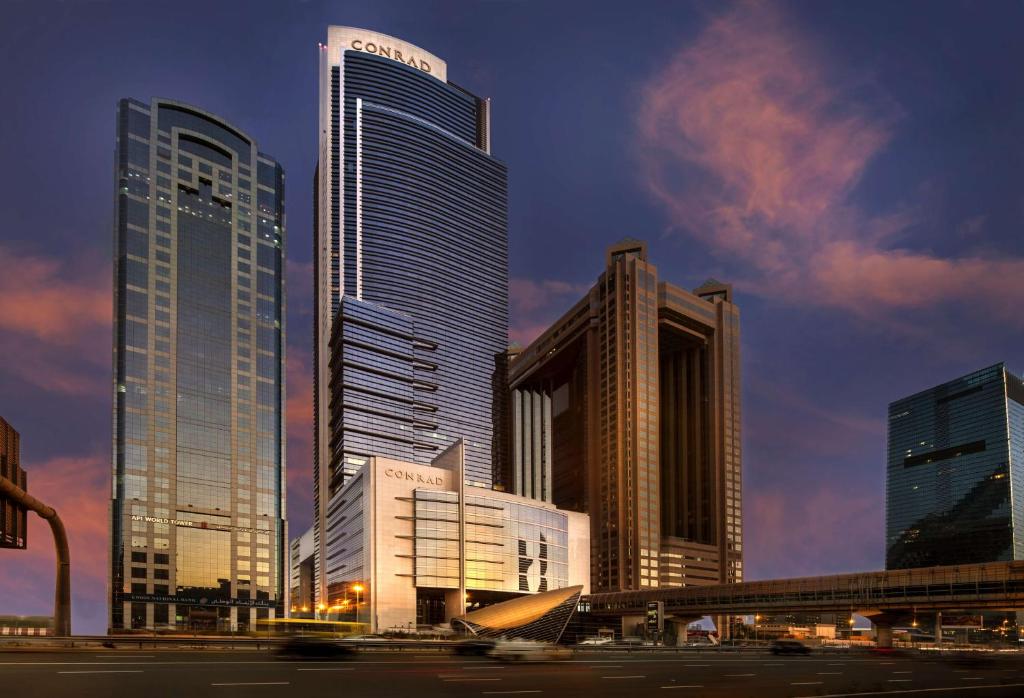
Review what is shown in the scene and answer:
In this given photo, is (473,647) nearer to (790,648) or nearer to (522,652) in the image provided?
(522,652)

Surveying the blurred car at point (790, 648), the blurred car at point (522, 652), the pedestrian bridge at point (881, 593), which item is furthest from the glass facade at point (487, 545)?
the blurred car at point (522, 652)

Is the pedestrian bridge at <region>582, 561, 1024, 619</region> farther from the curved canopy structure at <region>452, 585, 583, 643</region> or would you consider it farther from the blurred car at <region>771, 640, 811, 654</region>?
the curved canopy structure at <region>452, 585, 583, 643</region>

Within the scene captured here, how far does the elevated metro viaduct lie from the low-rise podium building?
91.7 ft

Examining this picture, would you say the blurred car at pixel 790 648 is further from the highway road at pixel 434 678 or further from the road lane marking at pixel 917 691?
the road lane marking at pixel 917 691

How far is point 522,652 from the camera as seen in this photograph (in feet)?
151

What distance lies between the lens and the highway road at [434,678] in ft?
90.1

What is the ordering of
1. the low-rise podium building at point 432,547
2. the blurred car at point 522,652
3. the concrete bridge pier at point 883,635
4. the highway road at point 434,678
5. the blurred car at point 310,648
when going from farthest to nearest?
1. the low-rise podium building at point 432,547
2. the concrete bridge pier at point 883,635
3. the blurred car at point 522,652
4. the blurred car at point 310,648
5. the highway road at point 434,678

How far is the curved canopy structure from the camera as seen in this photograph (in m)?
80.0

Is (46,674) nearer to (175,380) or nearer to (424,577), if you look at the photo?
(424,577)

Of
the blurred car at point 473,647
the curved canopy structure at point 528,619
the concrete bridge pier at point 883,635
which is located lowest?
the concrete bridge pier at point 883,635

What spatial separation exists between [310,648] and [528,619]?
130 ft

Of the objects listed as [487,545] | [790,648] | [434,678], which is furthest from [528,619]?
[487,545]

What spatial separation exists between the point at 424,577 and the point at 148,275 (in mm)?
105275

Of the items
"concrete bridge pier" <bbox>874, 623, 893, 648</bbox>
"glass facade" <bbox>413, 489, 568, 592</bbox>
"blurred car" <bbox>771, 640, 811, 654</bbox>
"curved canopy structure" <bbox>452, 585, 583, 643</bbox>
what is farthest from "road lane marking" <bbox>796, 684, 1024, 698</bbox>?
"glass facade" <bbox>413, 489, 568, 592</bbox>
